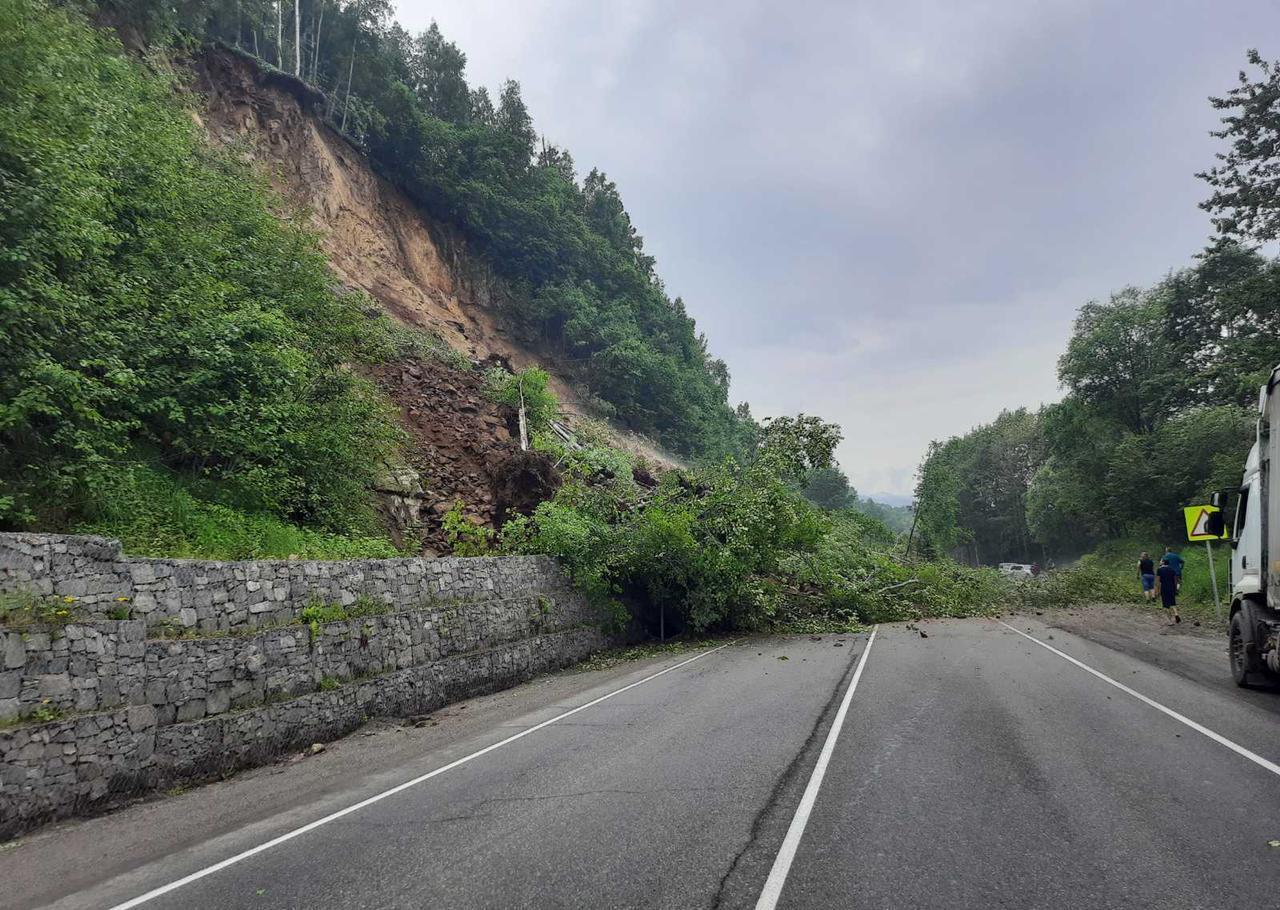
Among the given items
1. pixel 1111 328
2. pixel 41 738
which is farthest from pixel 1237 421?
pixel 41 738

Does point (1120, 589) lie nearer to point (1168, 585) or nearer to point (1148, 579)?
point (1148, 579)

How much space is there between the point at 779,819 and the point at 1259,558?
8.05m

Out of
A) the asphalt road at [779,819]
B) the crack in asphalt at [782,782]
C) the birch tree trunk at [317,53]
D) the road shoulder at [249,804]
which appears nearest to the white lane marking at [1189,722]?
the asphalt road at [779,819]

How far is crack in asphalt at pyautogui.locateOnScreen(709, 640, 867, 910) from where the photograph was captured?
387 cm

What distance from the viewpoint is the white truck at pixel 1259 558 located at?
25.8ft

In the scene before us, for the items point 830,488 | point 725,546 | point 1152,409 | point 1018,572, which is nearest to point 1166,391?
point 1152,409

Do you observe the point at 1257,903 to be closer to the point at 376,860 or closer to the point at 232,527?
the point at 376,860

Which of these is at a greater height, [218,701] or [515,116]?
[515,116]

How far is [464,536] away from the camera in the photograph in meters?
16.5

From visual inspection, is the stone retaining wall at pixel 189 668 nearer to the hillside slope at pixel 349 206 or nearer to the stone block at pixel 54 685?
the stone block at pixel 54 685

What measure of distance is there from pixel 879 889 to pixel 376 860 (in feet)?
11.1

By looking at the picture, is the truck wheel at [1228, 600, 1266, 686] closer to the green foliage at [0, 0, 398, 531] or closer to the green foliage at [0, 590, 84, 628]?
the green foliage at [0, 590, 84, 628]

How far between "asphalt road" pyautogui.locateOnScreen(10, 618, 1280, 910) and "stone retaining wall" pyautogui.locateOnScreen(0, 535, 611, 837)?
0.66 meters

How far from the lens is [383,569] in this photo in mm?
10867
